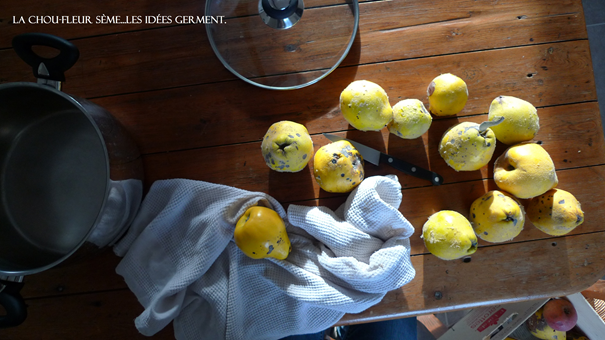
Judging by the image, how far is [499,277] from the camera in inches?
29.0

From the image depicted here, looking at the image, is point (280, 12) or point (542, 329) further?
point (542, 329)

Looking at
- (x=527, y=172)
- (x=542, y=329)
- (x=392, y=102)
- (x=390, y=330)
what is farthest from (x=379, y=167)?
(x=542, y=329)

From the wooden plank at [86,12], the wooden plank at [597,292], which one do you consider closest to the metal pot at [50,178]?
the wooden plank at [86,12]

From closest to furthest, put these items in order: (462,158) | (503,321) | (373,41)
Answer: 1. (462,158)
2. (373,41)
3. (503,321)

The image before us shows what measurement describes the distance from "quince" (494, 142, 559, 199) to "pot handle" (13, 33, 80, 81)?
2.57 feet

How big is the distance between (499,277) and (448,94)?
39 cm

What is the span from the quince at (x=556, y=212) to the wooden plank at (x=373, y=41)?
0.90 feet

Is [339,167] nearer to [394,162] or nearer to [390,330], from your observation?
[394,162]

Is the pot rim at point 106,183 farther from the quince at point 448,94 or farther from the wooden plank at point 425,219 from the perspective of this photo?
the quince at point 448,94

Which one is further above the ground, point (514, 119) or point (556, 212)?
point (514, 119)

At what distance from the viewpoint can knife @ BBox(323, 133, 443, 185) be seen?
2.38 ft

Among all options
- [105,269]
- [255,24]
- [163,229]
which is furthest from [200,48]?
[105,269]

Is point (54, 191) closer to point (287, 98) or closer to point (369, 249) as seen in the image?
point (287, 98)

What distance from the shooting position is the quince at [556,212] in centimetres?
67
